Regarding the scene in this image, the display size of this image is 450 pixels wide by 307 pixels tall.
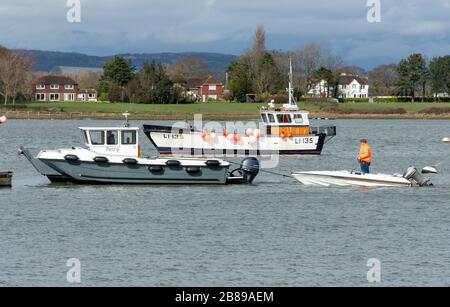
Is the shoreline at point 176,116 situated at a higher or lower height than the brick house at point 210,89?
lower

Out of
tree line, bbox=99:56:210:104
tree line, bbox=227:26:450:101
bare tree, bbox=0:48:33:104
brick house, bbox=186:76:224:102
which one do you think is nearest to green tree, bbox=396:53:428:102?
tree line, bbox=227:26:450:101

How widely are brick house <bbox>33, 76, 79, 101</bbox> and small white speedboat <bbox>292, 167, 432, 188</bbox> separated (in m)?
143

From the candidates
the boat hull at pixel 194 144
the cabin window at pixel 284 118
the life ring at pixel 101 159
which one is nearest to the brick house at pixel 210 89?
the cabin window at pixel 284 118

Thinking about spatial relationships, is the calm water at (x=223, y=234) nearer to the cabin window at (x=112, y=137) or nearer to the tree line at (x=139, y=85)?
the cabin window at (x=112, y=137)

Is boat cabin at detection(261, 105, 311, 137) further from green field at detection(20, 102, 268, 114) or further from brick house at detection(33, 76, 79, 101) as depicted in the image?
brick house at detection(33, 76, 79, 101)

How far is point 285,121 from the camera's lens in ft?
199

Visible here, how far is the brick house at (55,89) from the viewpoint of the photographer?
598 ft

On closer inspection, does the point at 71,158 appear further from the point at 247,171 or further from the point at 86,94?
the point at 86,94

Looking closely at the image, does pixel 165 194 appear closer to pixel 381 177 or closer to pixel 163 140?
pixel 381 177

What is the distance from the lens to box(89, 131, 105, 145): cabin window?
131ft

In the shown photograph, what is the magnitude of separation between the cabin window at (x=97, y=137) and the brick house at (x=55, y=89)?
142 m

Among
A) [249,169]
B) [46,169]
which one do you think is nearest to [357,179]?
[249,169]

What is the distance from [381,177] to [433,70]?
14199 cm

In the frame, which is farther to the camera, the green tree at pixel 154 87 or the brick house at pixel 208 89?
the brick house at pixel 208 89
